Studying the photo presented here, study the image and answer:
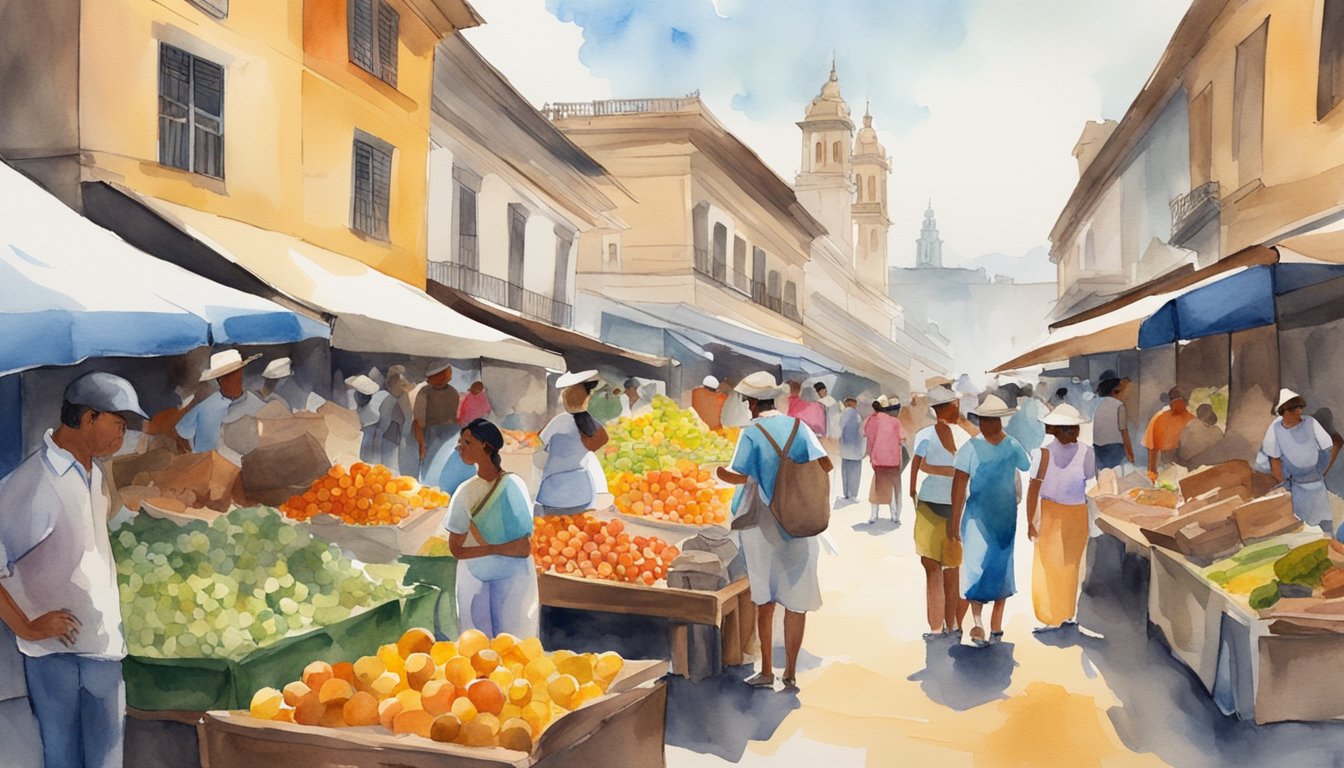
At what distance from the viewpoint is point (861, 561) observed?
10.6 m

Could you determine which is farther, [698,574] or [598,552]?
[598,552]

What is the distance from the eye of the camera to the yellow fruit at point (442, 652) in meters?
3.80

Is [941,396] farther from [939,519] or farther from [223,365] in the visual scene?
[223,365]

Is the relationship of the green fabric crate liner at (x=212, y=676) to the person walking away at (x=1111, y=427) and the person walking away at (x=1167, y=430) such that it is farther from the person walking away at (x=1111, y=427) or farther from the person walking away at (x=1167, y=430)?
the person walking away at (x=1111, y=427)

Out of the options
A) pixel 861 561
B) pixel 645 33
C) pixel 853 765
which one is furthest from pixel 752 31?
pixel 853 765

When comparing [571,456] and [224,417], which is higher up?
[224,417]

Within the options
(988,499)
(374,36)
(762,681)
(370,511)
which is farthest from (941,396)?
(374,36)

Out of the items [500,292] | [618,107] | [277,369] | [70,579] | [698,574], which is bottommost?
[698,574]

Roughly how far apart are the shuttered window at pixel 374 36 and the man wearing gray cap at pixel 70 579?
8759 millimetres

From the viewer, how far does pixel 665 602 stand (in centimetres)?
624

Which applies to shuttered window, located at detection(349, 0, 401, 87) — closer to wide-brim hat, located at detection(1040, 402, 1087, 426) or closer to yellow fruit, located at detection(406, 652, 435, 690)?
wide-brim hat, located at detection(1040, 402, 1087, 426)

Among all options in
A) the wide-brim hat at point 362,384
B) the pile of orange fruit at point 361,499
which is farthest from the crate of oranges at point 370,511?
the wide-brim hat at point 362,384

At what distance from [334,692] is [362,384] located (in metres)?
9.64

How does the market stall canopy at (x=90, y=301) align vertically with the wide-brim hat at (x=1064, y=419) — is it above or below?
above
